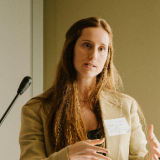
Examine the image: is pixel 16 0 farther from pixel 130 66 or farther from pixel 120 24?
pixel 130 66

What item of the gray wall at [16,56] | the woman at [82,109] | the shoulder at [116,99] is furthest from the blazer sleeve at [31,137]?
the gray wall at [16,56]

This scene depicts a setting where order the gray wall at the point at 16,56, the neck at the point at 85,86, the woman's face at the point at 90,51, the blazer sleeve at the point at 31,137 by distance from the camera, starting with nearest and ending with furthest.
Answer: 1. the blazer sleeve at the point at 31,137
2. the woman's face at the point at 90,51
3. the neck at the point at 85,86
4. the gray wall at the point at 16,56

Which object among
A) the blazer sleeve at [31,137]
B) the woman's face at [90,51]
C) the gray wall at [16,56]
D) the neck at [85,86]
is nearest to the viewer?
the blazer sleeve at [31,137]

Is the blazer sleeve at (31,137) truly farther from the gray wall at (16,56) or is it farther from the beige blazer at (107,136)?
the gray wall at (16,56)

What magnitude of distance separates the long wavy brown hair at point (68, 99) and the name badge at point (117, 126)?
59 millimetres

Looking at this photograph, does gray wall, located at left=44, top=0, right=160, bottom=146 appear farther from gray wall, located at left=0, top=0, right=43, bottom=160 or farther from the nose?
the nose

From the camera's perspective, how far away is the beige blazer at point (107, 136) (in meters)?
1.01

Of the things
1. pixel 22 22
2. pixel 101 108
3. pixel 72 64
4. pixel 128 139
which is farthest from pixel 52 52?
pixel 128 139

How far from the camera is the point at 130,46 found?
6.22 ft

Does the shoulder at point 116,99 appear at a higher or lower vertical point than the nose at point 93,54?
lower

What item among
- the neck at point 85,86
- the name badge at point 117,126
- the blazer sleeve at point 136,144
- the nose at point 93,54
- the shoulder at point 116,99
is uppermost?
the nose at point 93,54

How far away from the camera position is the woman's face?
1104 mm

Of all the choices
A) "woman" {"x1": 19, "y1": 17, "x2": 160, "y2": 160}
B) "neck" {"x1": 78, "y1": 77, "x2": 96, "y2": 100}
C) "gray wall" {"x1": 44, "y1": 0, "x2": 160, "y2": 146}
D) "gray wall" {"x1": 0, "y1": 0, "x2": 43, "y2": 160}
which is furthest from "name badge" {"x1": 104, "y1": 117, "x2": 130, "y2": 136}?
"gray wall" {"x1": 0, "y1": 0, "x2": 43, "y2": 160}

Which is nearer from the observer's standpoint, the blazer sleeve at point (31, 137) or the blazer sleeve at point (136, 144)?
the blazer sleeve at point (31, 137)
